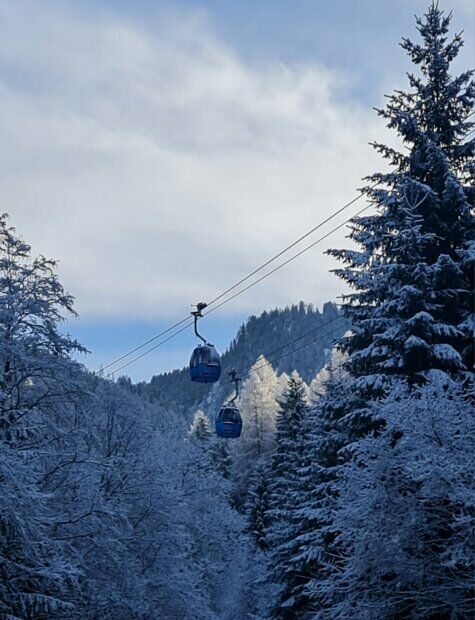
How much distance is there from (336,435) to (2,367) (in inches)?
323

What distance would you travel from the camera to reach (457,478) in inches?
A: 316

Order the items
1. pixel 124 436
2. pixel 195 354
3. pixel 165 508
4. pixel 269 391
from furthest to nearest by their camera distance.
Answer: pixel 269 391 < pixel 124 436 < pixel 165 508 < pixel 195 354

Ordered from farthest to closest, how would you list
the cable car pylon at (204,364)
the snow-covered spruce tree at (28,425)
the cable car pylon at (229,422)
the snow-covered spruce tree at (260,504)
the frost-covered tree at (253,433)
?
the frost-covered tree at (253,433)
the snow-covered spruce tree at (260,504)
the cable car pylon at (229,422)
the cable car pylon at (204,364)
the snow-covered spruce tree at (28,425)

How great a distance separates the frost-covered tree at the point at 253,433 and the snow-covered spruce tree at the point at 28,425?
35.9 meters

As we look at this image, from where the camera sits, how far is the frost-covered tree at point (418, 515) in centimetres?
806

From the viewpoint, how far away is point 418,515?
841cm

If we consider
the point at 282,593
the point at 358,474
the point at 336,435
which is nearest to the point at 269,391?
the point at 282,593

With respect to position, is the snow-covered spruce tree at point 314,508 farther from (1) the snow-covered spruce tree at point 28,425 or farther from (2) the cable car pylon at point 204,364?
(1) the snow-covered spruce tree at point 28,425

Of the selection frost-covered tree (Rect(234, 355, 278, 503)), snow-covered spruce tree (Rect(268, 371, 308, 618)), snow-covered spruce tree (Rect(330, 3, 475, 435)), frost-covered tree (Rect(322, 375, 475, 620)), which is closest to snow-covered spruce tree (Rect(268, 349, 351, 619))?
snow-covered spruce tree (Rect(268, 371, 308, 618))

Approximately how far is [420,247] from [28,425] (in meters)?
8.61

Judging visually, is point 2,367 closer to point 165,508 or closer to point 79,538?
point 79,538

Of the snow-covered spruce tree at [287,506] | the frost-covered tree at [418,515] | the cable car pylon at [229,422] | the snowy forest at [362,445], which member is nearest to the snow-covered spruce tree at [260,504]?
the snow-covered spruce tree at [287,506]

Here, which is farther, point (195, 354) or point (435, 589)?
point (195, 354)

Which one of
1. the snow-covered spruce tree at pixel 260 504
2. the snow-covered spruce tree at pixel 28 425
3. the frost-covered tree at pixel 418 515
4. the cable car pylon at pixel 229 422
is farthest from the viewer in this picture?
the snow-covered spruce tree at pixel 260 504
